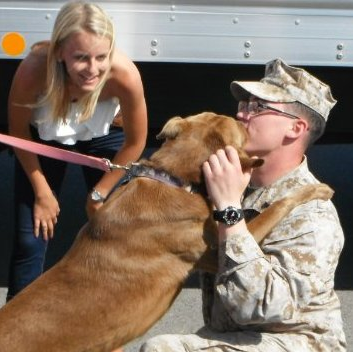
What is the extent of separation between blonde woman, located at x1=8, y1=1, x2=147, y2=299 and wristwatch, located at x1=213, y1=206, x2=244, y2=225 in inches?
45.7

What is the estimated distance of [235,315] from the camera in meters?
2.69

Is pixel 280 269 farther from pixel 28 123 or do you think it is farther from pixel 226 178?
pixel 28 123

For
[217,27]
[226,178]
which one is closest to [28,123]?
[217,27]

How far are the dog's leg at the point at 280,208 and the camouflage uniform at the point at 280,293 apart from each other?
A: 1.0 inches

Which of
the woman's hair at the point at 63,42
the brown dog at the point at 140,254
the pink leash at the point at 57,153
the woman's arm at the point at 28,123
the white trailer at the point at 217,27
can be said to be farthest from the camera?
the white trailer at the point at 217,27

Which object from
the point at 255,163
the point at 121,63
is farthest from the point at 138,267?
the point at 121,63

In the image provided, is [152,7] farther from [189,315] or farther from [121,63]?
[189,315]

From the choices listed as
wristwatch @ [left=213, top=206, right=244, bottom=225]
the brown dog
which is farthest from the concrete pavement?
wristwatch @ [left=213, top=206, right=244, bottom=225]

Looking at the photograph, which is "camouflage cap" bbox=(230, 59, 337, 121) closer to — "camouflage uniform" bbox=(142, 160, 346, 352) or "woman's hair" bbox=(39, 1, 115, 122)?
"camouflage uniform" bbox=(142, 160, 346, 352)

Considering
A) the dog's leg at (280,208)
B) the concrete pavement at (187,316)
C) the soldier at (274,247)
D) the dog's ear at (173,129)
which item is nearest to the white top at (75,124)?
the dog's ear at (173,129)

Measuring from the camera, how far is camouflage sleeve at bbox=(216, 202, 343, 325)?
264 cm

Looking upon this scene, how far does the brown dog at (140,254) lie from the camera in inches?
116

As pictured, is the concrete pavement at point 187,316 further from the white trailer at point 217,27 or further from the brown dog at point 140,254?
the brown dog at point 140,254

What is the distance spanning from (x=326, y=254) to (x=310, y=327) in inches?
9.3
